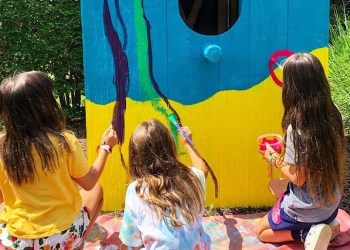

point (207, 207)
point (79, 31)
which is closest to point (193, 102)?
point (207, 207)

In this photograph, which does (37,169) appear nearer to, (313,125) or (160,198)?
(160,198)

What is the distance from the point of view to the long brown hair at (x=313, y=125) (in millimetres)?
2178

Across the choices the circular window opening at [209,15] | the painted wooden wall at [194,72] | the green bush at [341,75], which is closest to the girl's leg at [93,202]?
the painted wooden wall at [194,72]

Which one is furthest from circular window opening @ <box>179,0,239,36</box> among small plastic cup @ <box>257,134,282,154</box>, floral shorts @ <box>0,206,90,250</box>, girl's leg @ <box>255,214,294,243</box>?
floral shorts @ <box>0,206,90,250</box>

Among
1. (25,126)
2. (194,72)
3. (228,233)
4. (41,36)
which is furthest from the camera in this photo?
(41,36)

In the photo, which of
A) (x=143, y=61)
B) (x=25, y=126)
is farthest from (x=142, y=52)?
(x=25, y=126)

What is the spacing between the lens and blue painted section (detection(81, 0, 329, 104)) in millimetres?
2789

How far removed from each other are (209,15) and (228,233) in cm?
196

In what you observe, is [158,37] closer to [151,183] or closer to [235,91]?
[235,91]

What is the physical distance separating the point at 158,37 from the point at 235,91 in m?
0.60

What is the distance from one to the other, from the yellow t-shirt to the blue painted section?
2.78 ft

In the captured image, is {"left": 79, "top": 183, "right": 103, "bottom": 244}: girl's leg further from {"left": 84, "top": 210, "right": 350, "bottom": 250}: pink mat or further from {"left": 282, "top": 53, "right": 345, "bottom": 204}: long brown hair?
{"left": 282, "top": 53, "right": 345, "bottom": 204}: long brown hair

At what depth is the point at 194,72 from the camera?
2883mm

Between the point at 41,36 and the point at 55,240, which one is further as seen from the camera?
the point at 41,36
